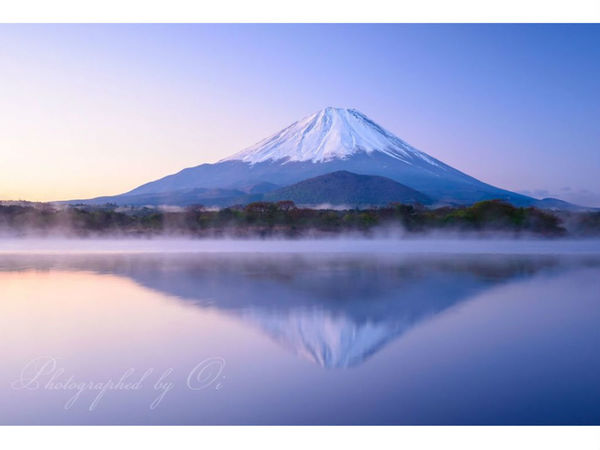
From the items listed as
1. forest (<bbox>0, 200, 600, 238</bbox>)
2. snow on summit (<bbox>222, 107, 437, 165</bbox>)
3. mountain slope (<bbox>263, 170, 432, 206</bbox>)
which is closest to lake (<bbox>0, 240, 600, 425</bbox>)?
forest (<bbox>0, 200, 600, 238</bbox>)

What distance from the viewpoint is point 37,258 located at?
33.3ft

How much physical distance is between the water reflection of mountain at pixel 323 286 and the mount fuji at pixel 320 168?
55.0 ft

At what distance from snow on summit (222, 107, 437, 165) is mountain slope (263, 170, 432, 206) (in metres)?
8.63

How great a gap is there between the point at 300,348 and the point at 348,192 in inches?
911

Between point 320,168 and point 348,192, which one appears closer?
point 348,192

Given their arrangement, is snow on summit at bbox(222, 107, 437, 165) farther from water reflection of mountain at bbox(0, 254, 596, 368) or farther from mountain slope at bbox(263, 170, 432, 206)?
water reflection of mountain at bbox(0, 254, 596, 368)

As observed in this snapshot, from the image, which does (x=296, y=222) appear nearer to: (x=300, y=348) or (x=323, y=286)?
(x=323, y=286)

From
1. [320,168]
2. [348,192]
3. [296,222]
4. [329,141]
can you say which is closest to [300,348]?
[296,222]

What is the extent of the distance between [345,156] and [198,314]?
107 ft

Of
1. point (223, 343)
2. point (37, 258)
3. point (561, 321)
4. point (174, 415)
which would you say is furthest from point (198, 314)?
point (37, 258)

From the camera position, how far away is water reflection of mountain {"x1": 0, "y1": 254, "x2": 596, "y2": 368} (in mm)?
3973

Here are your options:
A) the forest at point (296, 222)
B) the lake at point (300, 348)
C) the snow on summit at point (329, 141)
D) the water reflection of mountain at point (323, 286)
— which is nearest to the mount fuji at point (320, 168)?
the snow on summit at point (329, 141)

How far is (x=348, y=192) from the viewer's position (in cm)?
2647

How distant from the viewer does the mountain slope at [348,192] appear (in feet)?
82.1
